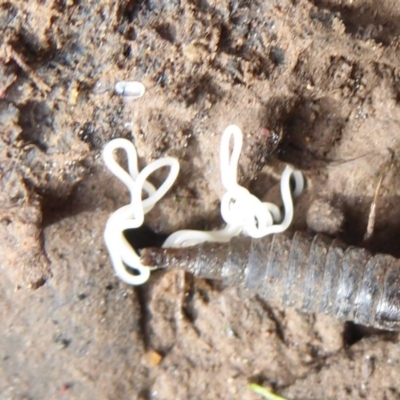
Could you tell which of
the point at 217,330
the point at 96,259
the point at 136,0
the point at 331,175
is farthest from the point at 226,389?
the point at 136,0

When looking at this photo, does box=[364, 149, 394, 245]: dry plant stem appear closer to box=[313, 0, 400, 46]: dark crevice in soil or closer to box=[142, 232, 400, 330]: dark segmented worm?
box=[142, 232, 400, 330]: dark segmented worm

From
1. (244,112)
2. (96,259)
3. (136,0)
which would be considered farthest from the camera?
(96,259)

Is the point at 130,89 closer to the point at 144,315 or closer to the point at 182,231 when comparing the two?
the point at 182,231

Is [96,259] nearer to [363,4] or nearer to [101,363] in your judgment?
[101,363]

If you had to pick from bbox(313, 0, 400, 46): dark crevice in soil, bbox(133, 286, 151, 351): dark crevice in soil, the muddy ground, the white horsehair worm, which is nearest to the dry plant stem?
the muddy ground

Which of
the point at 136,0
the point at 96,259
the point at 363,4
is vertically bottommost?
the point at 96,259

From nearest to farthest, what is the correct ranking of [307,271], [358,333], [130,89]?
[130,89] → [307,271] → [358,333]

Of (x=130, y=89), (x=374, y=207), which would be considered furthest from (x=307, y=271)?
(x=130, y=89)
